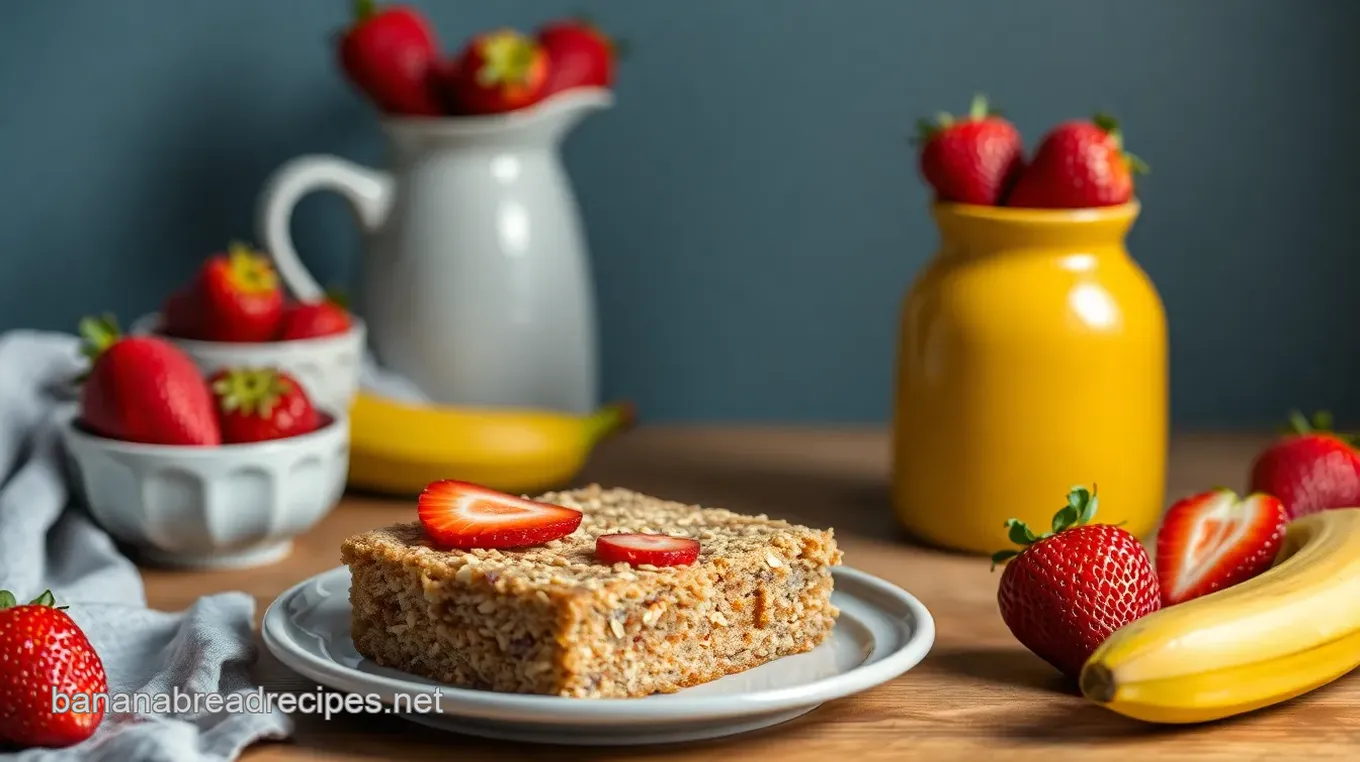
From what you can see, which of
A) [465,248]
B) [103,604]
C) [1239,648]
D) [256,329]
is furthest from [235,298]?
[1239,648]

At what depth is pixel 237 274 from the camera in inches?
55.9

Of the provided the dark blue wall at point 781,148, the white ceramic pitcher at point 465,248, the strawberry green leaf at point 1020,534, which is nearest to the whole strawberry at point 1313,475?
the strawberry green leaf at point 1020,534

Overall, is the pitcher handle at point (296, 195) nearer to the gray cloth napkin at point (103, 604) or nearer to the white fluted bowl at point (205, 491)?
the gray cloth napkin at point (103, 604)

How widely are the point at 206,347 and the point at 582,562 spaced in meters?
0.59

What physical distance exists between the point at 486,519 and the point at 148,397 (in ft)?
1.24

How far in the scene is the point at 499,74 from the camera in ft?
5.16

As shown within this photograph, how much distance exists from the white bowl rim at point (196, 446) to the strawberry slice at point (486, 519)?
27 cm

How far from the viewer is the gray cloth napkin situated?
868mm

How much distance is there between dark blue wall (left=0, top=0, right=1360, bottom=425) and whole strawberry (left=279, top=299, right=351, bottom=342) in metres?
0.40

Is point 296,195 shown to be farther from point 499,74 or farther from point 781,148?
point 781,148

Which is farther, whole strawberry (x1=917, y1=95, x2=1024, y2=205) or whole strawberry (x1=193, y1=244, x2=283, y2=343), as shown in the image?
whole strawberry (x1=193, y1=244, x2=283, y2=343)

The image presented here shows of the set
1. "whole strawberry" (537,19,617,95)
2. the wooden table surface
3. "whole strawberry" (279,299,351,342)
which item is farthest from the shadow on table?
"whole strawberry" (537,19,617,95)

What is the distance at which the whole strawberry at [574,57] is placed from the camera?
5.39 ft

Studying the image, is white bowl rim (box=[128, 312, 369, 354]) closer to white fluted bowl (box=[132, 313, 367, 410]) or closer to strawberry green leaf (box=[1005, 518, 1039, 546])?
white fluted bowl (box=[132, 313, 367, 410])
